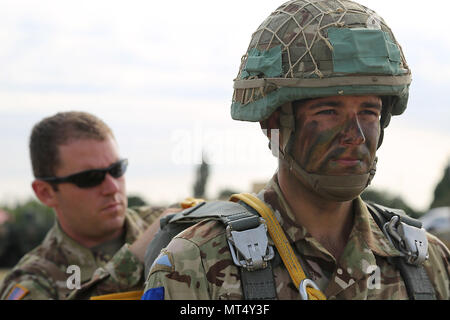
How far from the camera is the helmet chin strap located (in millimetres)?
3934

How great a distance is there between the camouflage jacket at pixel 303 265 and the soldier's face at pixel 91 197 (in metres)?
2.75

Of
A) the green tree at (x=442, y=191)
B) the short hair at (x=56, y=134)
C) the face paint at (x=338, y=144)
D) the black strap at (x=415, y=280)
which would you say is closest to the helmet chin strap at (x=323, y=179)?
the face paint at (x=338, y=144)

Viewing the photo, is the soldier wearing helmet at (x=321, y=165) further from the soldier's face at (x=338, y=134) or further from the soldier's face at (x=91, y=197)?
the soldier's face at (x=91, y=197)

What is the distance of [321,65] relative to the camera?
400 centimetres

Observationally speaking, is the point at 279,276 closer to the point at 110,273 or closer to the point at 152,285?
the point at 152,285

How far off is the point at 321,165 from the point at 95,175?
3278 millimetres

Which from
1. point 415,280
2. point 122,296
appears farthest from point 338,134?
point 122,296

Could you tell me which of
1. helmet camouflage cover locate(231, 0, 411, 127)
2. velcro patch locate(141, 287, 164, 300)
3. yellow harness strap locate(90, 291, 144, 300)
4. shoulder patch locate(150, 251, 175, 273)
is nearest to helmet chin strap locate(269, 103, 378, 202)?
helmet camouflage cover locate(231, 0, 411, 127)

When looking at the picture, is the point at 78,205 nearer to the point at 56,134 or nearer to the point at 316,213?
the point at 56,134

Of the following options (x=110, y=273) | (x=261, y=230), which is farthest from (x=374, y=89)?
(x=110, y=273)

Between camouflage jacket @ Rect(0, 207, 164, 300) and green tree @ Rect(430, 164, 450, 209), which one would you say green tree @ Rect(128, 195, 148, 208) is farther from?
green tree @ Rect(430, 164, 450, 209)

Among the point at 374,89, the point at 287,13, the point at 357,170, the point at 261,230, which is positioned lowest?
the point at 261,230
